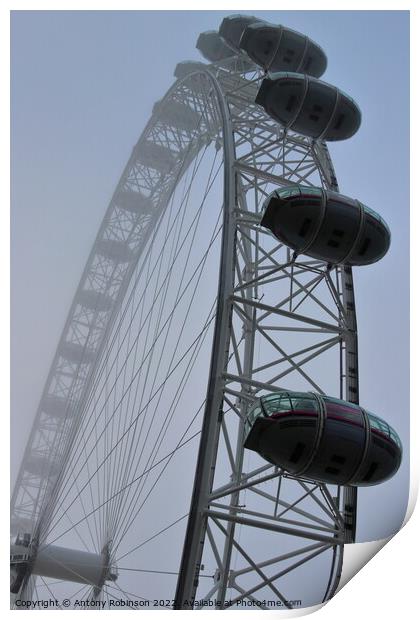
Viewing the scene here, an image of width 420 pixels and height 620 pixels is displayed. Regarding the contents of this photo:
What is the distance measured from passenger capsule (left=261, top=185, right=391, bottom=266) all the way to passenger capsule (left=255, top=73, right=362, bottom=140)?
11.4 feet

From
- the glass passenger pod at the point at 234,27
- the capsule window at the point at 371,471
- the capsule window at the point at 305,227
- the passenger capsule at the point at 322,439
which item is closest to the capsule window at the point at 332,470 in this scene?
the passenger capsule at the point at 322,439

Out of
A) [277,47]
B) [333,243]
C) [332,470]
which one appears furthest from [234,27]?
[332,470]

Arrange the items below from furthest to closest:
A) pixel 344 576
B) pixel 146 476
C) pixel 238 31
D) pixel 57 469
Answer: pixel 57 469
pixel 238 31
pixel 146 476
pixel 344 576

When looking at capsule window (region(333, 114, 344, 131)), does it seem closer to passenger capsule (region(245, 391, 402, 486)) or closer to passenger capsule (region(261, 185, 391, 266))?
passenger capsule (region(261, 185, 391, 266))

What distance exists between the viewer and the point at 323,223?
14297mm

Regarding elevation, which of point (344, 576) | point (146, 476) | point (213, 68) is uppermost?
point (213, 68)

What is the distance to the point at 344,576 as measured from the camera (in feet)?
41.8

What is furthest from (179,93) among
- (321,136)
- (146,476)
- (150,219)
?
(146,476)

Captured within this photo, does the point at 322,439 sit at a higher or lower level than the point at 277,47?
lower

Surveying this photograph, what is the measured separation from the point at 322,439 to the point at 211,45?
673 inches

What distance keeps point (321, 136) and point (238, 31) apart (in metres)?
5.89

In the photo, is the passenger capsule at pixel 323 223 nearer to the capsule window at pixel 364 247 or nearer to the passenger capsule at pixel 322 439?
the capsule window at pixel 364 247

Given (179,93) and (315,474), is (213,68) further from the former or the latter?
(315,474)

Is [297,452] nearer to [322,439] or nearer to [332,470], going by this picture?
[322,439]
